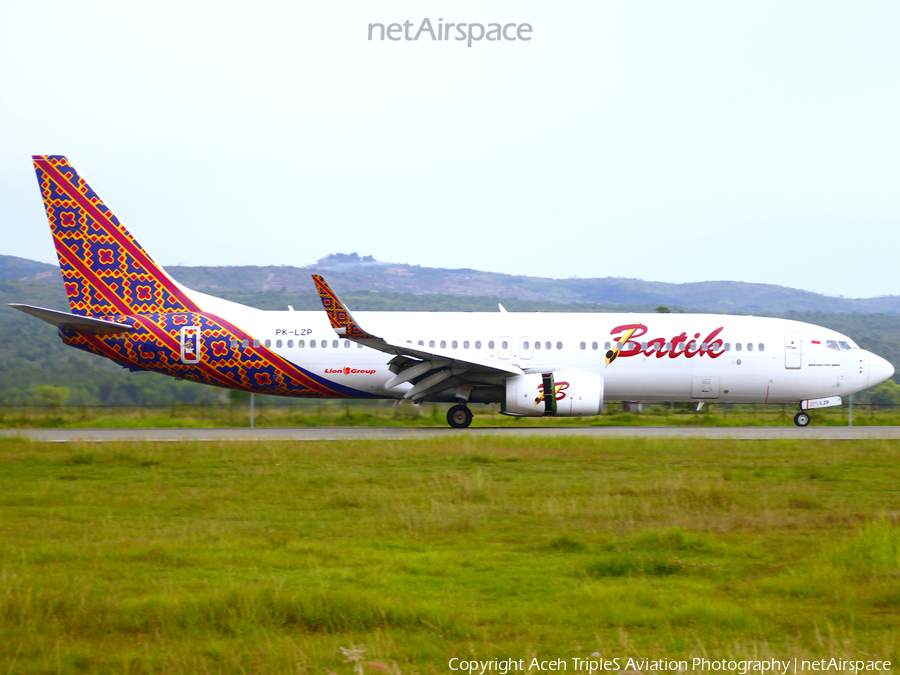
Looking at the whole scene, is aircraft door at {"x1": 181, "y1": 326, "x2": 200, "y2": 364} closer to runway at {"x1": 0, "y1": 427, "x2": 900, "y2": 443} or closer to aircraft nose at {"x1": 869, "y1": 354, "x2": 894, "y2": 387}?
runway at {"x1": 0, "y1": 427, "x2": 900, "y2": 443}

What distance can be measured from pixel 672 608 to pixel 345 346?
59.3 ft

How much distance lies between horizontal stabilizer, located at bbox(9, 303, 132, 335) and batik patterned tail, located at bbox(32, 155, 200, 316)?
2.70 feet

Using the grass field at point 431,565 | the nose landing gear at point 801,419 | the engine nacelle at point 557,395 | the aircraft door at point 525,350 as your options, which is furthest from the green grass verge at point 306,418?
the grass field at point 431,565

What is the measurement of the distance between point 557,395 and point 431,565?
15057 millimetres

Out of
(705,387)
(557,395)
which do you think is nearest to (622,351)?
(705,387)

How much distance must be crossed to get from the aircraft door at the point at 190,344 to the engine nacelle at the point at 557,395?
8.50m

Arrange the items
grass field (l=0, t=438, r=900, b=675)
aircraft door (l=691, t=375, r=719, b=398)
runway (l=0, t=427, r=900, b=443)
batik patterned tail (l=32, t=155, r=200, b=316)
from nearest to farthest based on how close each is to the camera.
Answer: grass field (l=0, t=438, r=900, b=675) < runway (l=0, t=427, r=900, b=443) < batik patterned tail (l=32, t=155, r=200, b=316) < aircraft door (l=691, t=375, r=719, b=398)

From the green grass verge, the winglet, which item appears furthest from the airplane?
the green grass verge

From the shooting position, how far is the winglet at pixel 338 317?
822 inches

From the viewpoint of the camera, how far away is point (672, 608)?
626cm

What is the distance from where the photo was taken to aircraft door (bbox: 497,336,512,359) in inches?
947

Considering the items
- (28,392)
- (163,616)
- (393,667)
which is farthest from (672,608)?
(28,392)

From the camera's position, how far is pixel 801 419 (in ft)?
82.1

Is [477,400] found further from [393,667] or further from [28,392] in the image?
[393,667]
